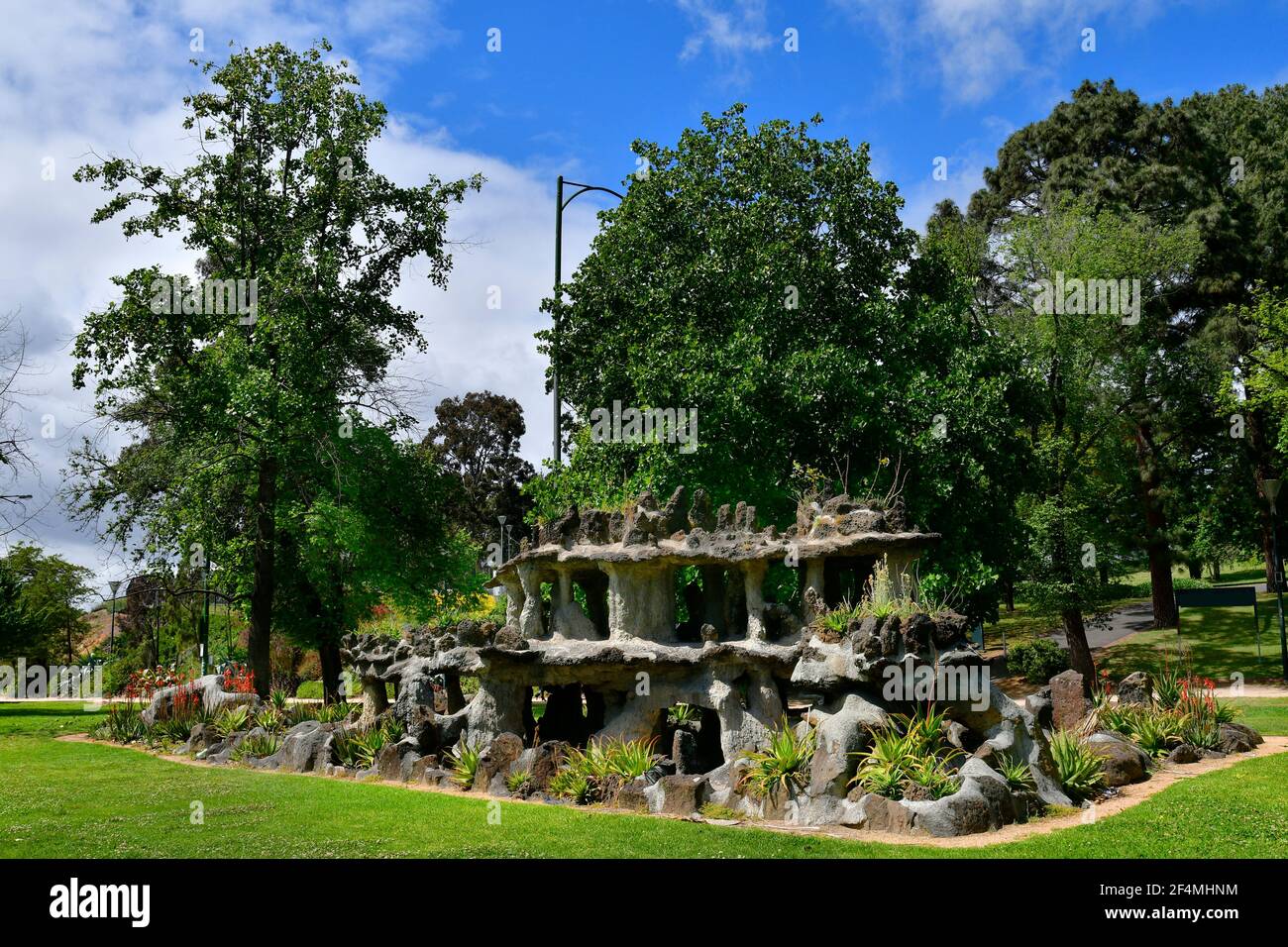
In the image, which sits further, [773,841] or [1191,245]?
[1191,245]

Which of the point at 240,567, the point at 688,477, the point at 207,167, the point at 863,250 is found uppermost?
the point at 207,167

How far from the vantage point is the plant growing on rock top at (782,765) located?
40.3 feet

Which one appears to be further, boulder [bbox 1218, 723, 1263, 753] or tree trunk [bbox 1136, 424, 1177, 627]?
tree trunk [bbox 1136, 424, 1177, 627]

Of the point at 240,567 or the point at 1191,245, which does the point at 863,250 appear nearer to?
the point at 1191,245

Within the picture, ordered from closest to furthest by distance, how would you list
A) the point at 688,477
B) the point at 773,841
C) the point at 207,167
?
the point at 773,841 < the point at 688,477 < the point at 207,167

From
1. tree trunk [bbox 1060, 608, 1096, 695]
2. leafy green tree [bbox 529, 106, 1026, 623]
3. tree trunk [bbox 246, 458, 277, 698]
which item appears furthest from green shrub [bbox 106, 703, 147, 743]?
tree trunk [bbox 1060, 608, 1096, 695]

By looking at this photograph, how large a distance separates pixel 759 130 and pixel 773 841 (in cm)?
1886

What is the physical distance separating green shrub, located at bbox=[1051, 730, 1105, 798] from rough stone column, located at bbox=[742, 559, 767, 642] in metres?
4.04

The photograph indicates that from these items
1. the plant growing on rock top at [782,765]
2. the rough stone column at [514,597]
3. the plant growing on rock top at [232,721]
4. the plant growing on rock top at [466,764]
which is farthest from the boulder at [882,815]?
the plant growing on rock top at [232,721]

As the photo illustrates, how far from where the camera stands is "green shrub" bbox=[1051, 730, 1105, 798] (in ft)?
42.2

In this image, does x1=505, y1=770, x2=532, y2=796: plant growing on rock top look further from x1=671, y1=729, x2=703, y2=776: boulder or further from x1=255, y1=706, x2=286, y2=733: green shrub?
x1=255, y1=706, x2=286, y2=733: green shrub

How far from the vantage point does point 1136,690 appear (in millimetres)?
18109
